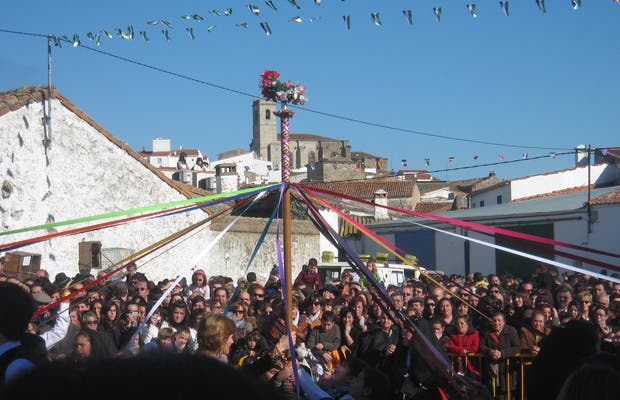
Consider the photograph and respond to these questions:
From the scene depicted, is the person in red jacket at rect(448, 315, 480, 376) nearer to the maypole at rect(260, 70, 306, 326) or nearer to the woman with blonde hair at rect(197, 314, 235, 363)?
the maypole at rect(260, 70, 306, 326)

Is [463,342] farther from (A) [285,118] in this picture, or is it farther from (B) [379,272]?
(B) [379,272]

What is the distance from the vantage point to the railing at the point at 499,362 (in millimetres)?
8055

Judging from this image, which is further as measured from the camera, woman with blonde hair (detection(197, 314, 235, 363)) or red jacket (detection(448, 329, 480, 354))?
red jacket (detection(448, 329, 480, 354))

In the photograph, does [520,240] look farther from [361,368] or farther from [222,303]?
[222,303]

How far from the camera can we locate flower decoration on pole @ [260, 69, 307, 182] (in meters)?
6.92

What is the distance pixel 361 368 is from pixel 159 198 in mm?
15571

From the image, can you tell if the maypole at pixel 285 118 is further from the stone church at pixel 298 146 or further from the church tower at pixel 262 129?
the church tower at pixel 262 129

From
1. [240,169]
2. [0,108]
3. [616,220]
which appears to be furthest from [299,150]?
[0,108]

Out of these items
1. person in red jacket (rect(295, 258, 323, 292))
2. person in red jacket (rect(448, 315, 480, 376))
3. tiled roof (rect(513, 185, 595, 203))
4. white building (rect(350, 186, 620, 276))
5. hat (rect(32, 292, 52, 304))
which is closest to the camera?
person in red jacket (rect(448, 315, 480, 376))

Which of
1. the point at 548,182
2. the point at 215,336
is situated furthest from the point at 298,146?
the point at 215,336

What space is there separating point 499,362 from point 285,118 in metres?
3.42

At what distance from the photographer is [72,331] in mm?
8094

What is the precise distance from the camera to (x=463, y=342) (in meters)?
8.26

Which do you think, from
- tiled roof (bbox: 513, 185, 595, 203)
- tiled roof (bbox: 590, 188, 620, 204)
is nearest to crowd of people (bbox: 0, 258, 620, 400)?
tiled roof (bbox: 590, 188, 620, 204)
